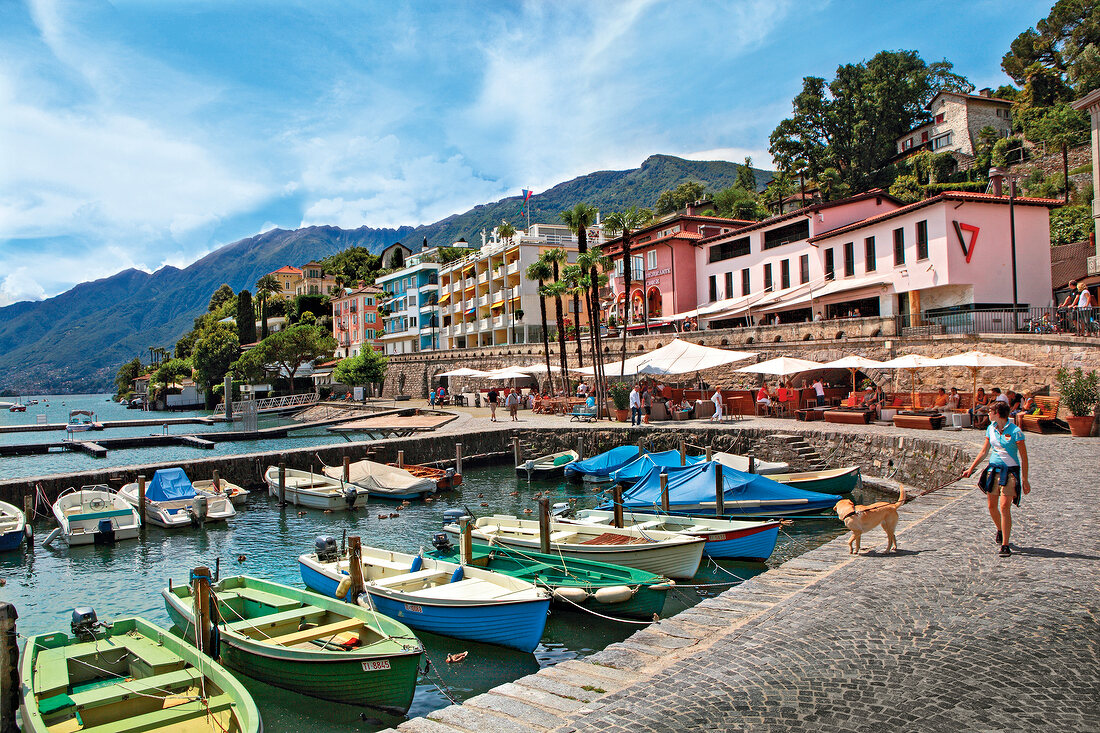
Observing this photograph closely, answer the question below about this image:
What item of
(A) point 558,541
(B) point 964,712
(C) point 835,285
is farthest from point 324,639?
(C) point 835,285

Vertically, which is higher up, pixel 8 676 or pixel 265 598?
pixel 8 676

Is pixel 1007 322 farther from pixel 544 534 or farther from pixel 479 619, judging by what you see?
pixel 479 619

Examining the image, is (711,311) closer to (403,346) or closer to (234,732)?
(234,732)

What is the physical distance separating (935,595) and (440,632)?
24.2 ft

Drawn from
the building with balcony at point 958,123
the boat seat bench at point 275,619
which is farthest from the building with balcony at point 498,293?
the boat seat bench at point 275,619

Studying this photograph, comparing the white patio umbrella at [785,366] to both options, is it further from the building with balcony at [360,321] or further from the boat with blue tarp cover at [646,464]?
the building with balcony at [360,321]

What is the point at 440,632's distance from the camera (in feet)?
37.6

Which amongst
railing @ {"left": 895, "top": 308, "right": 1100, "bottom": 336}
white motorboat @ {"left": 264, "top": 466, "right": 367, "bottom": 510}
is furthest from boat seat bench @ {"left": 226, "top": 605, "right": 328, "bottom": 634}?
railing @ {"left": 895, "top": 308, "right": 1100, "bottom": 336}

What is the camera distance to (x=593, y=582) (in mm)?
12906

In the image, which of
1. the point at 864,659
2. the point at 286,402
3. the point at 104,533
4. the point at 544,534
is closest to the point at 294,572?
the point at 544,534

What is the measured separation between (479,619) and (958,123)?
3183 inches

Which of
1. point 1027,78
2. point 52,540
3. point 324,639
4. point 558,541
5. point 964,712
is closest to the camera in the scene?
point 964,712

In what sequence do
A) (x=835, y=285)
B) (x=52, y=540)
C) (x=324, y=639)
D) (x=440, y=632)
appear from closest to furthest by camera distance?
(x=324, y=639) → (x=440, y=632) → (x=52, y=540) → (x=835, y=285)

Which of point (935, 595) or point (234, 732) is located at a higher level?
point (935, 595)
